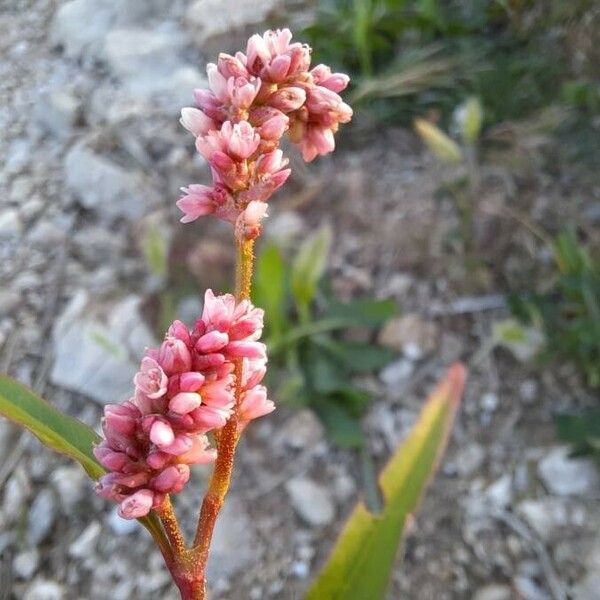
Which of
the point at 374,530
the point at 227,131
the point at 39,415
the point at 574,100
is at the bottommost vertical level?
the point at 574,100

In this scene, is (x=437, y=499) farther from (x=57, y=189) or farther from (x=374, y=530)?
(x=57, y=189)

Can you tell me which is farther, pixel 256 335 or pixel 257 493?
pixel 257 493

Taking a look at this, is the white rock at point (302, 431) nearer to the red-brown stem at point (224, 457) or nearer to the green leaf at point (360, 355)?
the green leaf at point (360, 355)

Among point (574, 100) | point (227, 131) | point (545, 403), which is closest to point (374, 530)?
point (227, 131)

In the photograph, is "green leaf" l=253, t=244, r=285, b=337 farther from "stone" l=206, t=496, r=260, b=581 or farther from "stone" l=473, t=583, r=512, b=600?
"stone" l=473, t=583, r=512, b=600

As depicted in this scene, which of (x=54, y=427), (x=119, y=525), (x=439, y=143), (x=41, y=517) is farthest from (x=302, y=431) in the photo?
(x=54, y=427)

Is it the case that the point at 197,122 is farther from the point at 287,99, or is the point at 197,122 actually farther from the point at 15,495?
the point at 15,495

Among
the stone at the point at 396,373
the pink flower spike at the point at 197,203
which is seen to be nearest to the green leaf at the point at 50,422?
the pink flower spike at the point at 197,203
